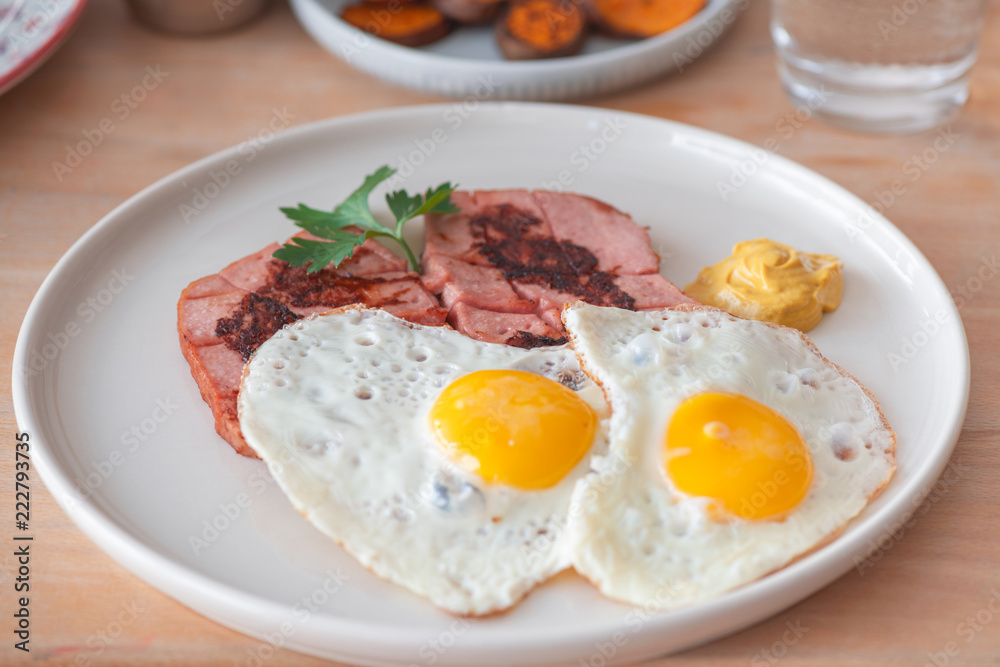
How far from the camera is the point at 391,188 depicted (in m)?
3.17

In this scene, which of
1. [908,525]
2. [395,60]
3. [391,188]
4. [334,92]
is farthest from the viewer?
[334,92]

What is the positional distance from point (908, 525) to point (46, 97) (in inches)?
145

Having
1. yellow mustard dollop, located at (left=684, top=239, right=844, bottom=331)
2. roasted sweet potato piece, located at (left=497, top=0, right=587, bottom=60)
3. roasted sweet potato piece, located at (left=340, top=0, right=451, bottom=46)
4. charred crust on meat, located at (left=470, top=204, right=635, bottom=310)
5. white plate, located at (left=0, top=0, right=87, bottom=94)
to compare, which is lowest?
yellow mustard dollop, located at (left=684, top=239, right=844, bottom=331)

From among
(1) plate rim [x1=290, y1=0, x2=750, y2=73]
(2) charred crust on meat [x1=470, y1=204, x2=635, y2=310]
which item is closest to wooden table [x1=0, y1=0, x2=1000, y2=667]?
(1) plate rim [x1=290, y1=0, x2=750, y2=73]

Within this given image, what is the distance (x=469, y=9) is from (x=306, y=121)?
2.89 ft

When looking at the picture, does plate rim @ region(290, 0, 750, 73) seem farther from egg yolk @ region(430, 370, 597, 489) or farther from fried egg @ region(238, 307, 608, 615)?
egg yolk @ region(430, 370, 597, 489)

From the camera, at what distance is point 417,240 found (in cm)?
296

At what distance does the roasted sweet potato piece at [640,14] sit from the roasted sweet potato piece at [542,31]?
141 mm

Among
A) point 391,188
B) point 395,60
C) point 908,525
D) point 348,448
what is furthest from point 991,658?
point 395,60

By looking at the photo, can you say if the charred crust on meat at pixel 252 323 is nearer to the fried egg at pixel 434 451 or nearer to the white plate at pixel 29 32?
the fried egg at pixel 434 451

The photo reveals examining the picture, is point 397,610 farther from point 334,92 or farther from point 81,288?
point 334,92

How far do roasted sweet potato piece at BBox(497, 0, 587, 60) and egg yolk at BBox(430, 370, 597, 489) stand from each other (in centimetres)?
206

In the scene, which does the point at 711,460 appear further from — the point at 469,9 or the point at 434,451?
the point at 469,9

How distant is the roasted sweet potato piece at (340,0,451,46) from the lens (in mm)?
3852
